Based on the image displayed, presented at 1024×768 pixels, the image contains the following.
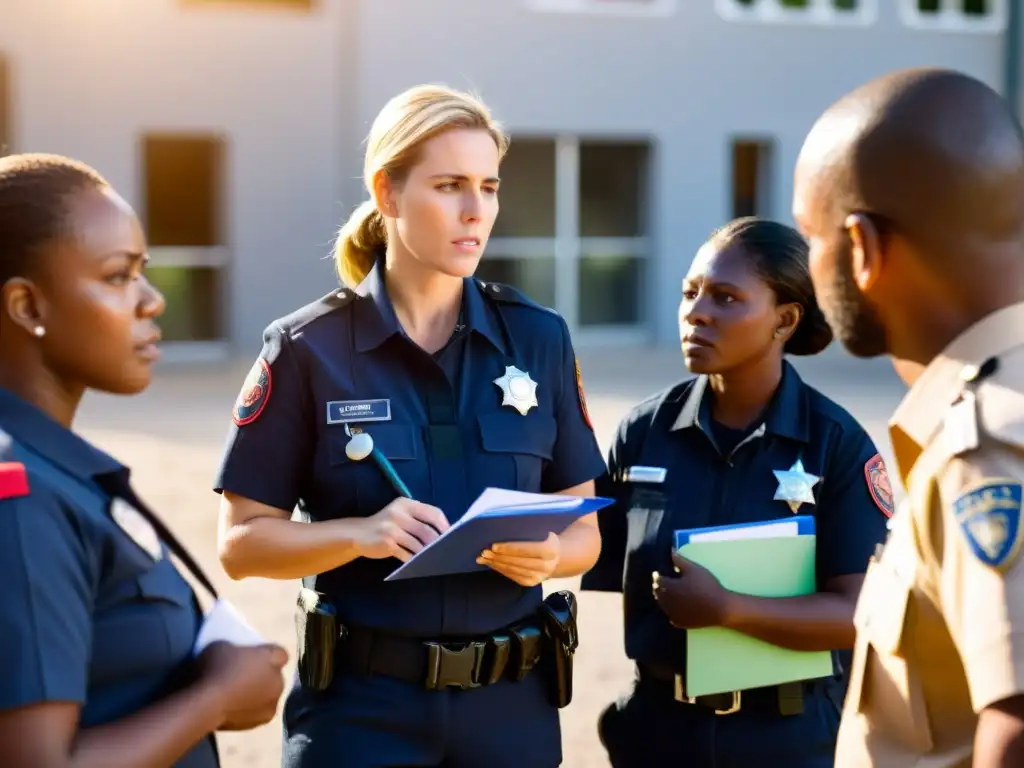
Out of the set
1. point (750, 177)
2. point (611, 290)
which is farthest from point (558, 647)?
point (750, 177)

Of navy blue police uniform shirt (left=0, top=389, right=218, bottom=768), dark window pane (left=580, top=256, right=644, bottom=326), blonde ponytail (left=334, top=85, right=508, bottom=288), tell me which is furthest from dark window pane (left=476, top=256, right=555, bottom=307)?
navy blue police uniform shirt (left=0, top=389, right=218, bottom=768)

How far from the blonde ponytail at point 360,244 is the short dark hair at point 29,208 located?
1.04 m

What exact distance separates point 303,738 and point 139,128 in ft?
41.5

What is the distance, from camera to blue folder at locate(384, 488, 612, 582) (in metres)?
2.08

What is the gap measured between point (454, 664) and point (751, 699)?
606 mm

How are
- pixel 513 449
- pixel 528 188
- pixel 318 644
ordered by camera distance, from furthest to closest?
pixel 528 188 < pixel 513 449 < pixel 318 644

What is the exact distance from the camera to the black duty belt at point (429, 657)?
7.66ft

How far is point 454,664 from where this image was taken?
234 cm

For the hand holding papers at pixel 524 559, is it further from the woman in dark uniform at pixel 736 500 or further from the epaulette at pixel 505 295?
the epaulette at pixel 505 295

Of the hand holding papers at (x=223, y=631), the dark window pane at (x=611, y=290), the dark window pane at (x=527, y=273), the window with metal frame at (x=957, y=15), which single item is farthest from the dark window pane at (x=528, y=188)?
the hand holding papers at (x=223, y=631)

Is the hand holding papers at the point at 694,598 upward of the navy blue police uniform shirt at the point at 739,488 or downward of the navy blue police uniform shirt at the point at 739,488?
downward

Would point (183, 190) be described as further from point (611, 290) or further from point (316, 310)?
point (316, 310)

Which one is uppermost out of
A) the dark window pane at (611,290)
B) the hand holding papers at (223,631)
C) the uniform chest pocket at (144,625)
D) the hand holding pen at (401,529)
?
the uniform chest pocket at (144,625)

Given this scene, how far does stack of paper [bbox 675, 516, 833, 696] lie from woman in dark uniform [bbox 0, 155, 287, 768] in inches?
39.5
